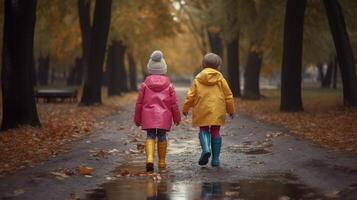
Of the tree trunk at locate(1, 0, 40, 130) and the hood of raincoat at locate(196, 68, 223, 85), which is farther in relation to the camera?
the tree trunk at locate(1, 0, 40, 130)

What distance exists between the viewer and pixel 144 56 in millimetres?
53281

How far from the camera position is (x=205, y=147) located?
10562 millimetres

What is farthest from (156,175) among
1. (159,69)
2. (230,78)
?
(230,78)

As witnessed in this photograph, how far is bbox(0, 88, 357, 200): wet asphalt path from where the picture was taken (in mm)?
8102

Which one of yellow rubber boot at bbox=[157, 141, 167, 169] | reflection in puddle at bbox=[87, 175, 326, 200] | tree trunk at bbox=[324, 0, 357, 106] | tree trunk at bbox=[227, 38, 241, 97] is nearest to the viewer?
reflection in puddle at bbox=[87, 175, 326, 200]

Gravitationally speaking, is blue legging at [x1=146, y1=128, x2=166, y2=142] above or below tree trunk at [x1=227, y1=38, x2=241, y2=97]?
below

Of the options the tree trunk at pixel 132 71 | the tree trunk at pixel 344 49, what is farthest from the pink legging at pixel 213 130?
the tree trunk at pixel 132 71

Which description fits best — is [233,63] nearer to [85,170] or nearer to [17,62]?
[17,62]

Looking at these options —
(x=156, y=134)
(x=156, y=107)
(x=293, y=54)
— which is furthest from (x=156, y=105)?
(x=293, y=54)

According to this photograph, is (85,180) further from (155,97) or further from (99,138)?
(99,138)

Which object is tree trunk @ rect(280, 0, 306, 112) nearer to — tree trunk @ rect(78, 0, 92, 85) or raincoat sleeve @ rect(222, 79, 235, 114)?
tree trunk @ rect(78, 0, 92, 85)

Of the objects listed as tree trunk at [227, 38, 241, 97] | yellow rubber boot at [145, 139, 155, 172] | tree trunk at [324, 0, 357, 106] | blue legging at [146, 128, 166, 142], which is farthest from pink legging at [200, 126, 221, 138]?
tree trunk at [227, 38, 241, 97]

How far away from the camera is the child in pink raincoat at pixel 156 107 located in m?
10.4

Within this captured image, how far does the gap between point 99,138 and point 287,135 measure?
446cm
